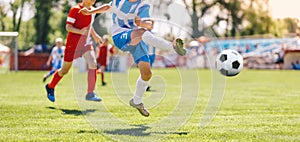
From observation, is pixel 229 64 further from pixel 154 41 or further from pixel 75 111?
pixel 75 111

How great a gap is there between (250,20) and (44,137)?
2129 inches

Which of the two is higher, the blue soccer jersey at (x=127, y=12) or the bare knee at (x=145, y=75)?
the blue soccer jersey at (x=127, y=12)

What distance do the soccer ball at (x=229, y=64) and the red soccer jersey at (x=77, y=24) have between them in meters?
2.45

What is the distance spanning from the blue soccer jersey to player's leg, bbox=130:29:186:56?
8.9 inches

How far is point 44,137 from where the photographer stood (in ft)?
16.4

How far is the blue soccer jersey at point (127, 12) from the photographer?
637 cm

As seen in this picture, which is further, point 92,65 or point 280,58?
point 280,58

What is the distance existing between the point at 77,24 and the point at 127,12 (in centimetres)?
208

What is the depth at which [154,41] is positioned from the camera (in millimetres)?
5922

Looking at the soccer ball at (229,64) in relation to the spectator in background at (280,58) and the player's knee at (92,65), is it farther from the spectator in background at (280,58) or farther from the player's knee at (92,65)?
the spectator in background at (280,58)

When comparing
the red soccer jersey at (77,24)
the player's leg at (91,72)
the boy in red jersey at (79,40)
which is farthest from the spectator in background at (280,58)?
the red soccer jersey at (77,24)

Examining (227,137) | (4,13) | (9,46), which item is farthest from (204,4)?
(227,137)

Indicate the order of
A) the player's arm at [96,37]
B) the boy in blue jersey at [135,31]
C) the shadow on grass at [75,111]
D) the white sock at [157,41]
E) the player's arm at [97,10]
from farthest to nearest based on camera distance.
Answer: the player's arm at [96,37] → the shadow on grass at [75,111] → the boy in blue jersey at [135,31] → the player's arm at [97,10] → the white sock at [157,41]

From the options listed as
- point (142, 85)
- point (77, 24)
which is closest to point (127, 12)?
point (142, 85)
